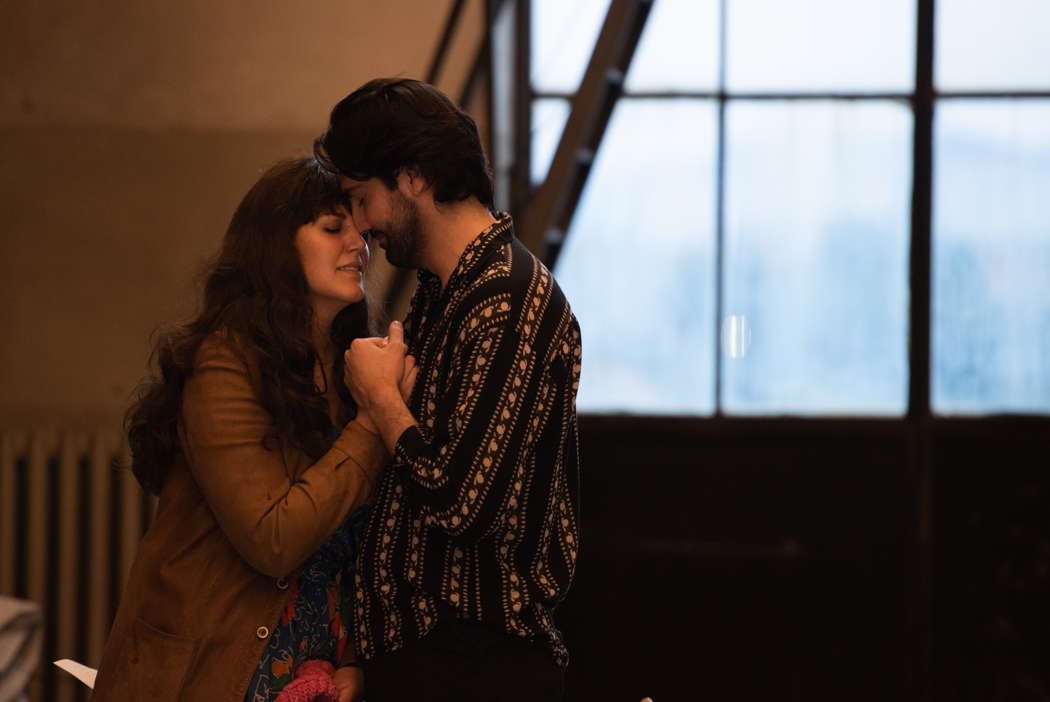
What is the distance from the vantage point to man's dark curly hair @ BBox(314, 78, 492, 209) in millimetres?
1823

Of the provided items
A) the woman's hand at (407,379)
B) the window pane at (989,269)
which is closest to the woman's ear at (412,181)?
the woman's hand at (407,379)

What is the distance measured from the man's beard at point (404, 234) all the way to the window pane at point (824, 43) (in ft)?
11.6

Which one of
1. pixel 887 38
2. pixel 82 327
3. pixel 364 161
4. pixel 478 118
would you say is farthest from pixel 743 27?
pixel 364 161

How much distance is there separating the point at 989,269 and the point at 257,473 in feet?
13.4

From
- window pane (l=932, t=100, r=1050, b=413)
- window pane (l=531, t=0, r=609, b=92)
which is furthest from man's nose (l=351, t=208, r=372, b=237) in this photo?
window pane (l=932, t=100, r=1050, b=413)

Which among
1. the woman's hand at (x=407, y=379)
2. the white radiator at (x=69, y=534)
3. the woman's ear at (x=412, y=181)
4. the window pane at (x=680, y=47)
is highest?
the window pane at (x=680, y=47)

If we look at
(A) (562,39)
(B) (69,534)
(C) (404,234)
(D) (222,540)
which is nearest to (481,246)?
(C) (404,234)

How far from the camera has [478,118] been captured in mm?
5031

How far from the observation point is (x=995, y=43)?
511 centimetres

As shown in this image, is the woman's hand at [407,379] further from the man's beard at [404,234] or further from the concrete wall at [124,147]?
the concrete wall at [124,147]

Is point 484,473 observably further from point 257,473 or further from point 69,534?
point 69,534

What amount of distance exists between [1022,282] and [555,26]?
2.14m

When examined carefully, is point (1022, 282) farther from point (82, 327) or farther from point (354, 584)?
point (354, 584)

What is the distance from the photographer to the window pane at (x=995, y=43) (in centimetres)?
509
